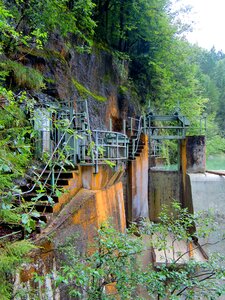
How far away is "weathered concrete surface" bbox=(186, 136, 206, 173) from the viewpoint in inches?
353

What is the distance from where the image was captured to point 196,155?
29.7ft

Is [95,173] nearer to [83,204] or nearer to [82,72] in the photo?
[83,204]

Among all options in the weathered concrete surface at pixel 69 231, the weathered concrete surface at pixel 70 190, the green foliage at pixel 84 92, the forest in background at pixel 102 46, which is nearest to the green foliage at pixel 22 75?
the forest in background at pixel 102 46

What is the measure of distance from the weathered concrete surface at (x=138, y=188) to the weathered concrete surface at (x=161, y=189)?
593mm

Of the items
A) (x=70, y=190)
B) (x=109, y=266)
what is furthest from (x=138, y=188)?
(x=109, y=266)

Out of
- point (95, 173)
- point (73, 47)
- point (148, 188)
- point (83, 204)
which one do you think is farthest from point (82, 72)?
point (83, 204)

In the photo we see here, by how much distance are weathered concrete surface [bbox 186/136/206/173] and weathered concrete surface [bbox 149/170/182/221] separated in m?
0.69

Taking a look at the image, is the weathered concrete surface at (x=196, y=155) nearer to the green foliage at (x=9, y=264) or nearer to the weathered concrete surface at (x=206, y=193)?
the weathered concrete surface at (x=206, y=193)

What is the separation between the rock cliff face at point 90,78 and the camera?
7293 millimetres

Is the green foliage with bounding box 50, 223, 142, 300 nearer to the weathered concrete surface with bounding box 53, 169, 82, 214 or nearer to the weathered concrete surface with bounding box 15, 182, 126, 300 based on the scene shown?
the weathered concrete surface with bounding box 15, 182, 126, 300

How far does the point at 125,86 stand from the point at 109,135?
265 inches

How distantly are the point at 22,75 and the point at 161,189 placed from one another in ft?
21.3

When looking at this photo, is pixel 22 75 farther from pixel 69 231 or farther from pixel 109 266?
pixel 109 266

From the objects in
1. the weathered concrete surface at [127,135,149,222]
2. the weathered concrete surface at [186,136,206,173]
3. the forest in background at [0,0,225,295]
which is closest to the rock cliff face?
the forest in background at [0,0,225,295]
